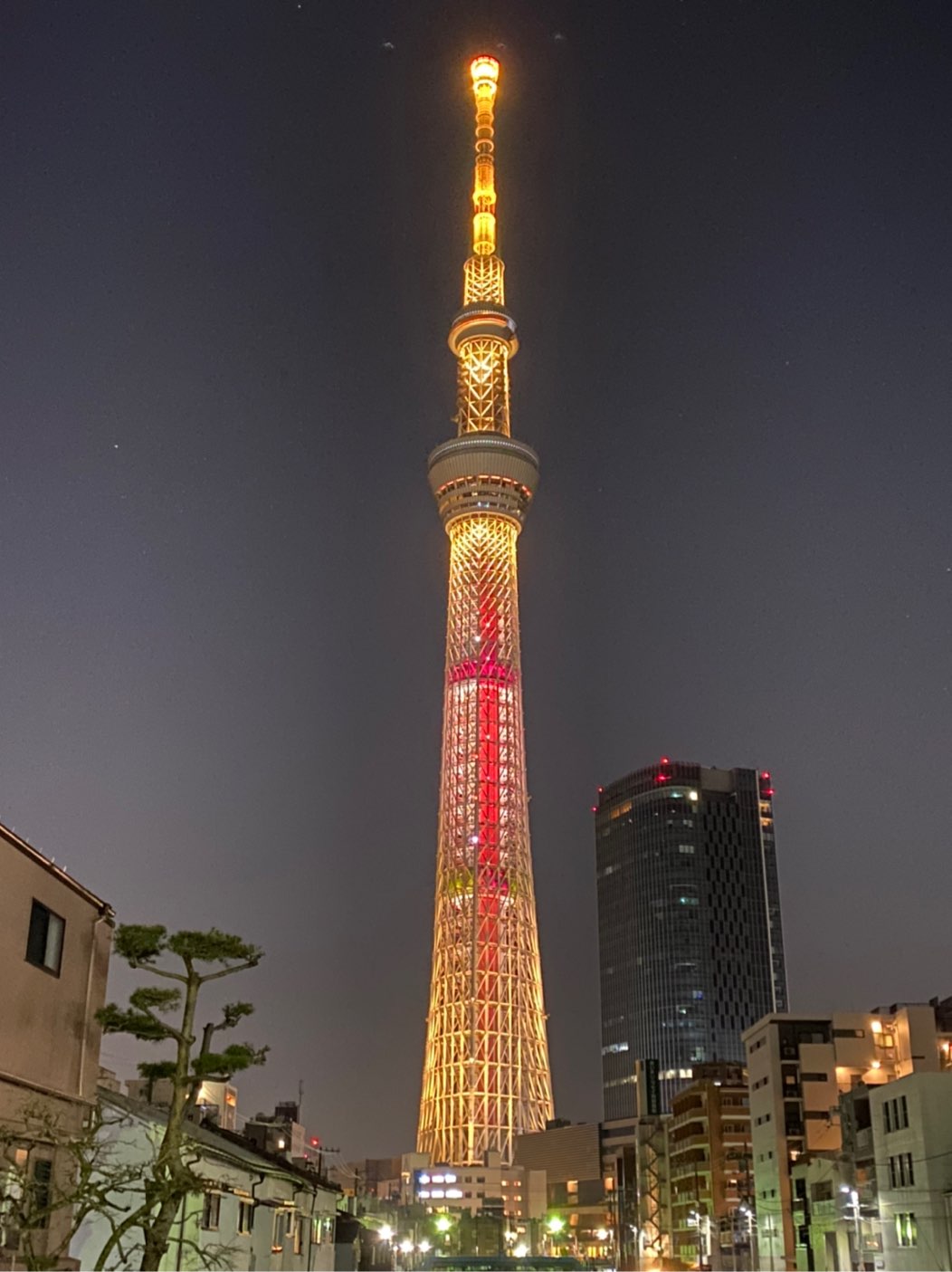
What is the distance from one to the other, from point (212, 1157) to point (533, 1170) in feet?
381

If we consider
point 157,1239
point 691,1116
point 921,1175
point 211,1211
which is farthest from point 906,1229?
point 691,1116

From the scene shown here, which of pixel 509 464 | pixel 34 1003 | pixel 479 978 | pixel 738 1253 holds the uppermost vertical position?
pixel 509 464

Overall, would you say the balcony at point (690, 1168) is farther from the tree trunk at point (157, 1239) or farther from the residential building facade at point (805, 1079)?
the tree trunk at point (157, 1239)

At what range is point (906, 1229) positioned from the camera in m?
51.8

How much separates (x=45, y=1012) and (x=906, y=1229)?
1593 inches

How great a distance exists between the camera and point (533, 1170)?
447 ft

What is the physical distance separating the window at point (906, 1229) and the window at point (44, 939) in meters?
39.2

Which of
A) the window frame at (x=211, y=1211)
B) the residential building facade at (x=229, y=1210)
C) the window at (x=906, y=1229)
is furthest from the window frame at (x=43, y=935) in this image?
the window at (x=906, y=1229)

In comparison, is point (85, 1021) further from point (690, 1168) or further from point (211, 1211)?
point (690, 1168)

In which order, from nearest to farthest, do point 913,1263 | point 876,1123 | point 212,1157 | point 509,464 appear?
point 212,1157, point 913,1263, point 876,1123, point 509,464

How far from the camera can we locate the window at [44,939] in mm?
23219

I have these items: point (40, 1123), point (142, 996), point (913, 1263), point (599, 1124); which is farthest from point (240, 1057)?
point (599, 1124)

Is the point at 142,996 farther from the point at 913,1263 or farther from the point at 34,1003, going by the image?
the point at 913,1263

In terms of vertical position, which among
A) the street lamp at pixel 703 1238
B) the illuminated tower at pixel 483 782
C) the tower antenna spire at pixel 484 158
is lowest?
the street lamp at pixel 703 1238
